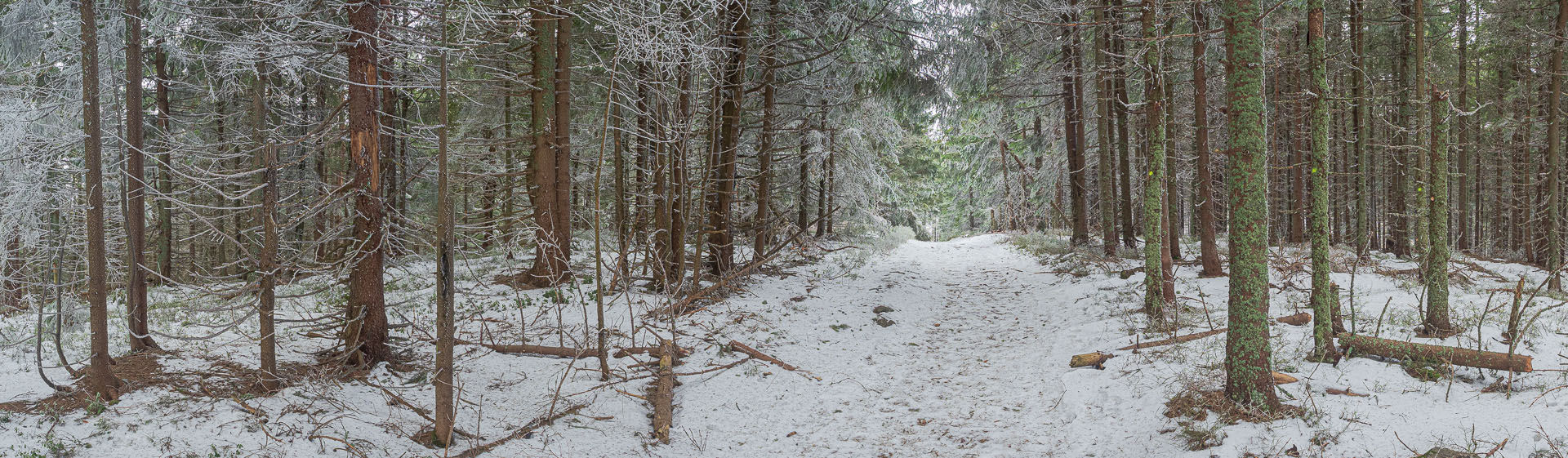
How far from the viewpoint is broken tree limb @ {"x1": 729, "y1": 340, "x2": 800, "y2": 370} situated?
25.1 ft

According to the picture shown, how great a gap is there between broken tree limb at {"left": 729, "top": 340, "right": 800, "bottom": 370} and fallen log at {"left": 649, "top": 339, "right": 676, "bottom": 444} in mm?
798

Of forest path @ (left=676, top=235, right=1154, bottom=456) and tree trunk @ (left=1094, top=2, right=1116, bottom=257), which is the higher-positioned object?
tree trunk @ (left=1094, top=2, right=1116, bottom=257)

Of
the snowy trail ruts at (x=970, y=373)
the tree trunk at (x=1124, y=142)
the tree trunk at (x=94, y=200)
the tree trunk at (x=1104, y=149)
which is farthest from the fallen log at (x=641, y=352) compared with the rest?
the tree trunk at (x=1104, y=149)

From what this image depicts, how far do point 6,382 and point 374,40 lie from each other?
421cm

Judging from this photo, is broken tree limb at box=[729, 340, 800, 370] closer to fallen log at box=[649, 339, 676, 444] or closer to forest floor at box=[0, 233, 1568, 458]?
forest floor at box=[0, 233, 1568, 458]

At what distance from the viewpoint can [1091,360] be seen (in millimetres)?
6914

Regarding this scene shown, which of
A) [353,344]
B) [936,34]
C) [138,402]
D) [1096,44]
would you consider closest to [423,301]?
[353,344]

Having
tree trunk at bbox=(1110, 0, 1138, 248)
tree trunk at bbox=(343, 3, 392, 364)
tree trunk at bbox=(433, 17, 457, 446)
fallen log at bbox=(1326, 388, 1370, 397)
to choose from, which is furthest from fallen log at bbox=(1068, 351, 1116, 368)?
tree trunk at bbox=(1110, 0, 1138, 248)

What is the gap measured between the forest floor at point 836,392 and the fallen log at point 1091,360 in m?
0.09

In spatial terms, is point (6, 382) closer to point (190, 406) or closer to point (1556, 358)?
point (190, 406)

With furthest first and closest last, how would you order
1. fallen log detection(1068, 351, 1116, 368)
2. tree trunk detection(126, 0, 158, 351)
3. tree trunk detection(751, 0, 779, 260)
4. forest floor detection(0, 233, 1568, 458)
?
tree trunk detection(751, 0, 779, 260), fallen log detection(1068, 351, 1116, 368), tree trunk detection(126, 0, 158, 351), forest floor detection(0, 233, 1568, 458)

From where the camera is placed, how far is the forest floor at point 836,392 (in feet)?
14.8

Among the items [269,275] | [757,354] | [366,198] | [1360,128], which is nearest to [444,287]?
[366,198]

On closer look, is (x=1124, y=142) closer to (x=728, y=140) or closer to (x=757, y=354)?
(x=728, y=140)
